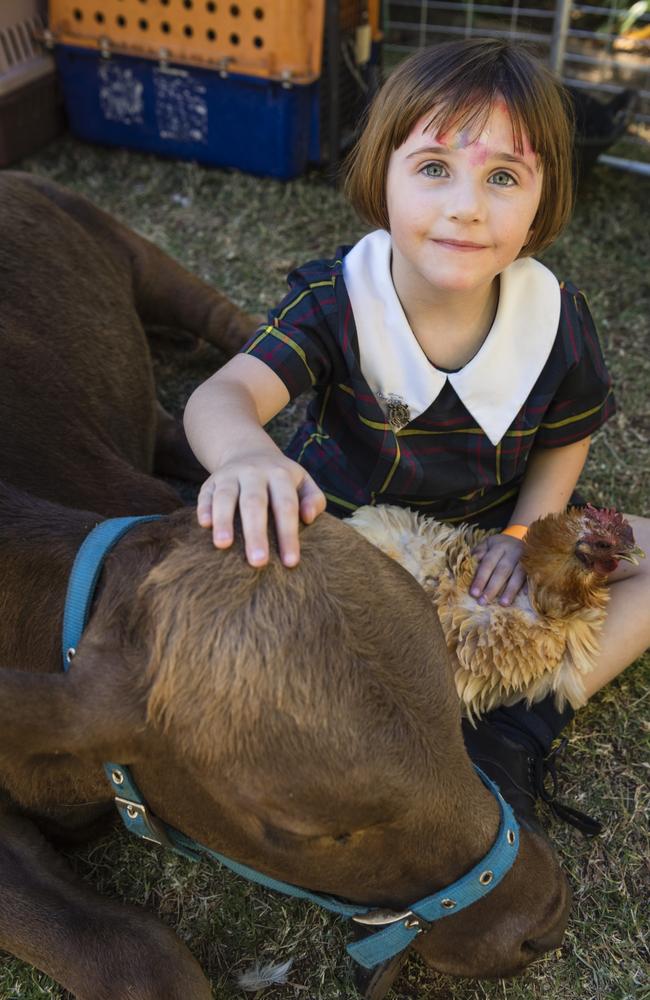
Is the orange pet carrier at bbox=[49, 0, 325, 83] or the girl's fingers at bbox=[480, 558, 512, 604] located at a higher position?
the orange pet carrier at bbox=[49, 0, 325, 83]

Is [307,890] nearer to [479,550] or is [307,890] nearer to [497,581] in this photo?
[497,581]

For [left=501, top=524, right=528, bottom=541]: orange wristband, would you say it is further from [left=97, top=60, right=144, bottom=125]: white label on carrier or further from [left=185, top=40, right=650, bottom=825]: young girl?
[left=97, top=60, right=144, bottom=125]: white label on carrier

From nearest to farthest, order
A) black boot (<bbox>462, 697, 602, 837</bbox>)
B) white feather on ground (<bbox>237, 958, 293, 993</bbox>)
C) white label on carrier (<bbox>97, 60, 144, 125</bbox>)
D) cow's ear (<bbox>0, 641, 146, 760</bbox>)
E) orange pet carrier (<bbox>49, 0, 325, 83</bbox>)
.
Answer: cow's ear (<bbox>0, 641, 146, 760</bbox>) → white feather on ground (<bbox>237, 958, 293, 993</bbox>) → black boot (<bbox>462, 697, 602, 837</bbox>) → orange pet carrier (<bbox>49, 0, 325, 83</bbox>) → white label on carrier (<bbox>97, 60, 144, 125</bbox>)

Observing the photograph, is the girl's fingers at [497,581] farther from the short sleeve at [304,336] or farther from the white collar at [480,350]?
the short sleeve at [304,336]

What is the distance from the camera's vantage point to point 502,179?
2.39 m

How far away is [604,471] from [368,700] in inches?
89.7

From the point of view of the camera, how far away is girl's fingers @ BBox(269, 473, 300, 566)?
65.3 inches

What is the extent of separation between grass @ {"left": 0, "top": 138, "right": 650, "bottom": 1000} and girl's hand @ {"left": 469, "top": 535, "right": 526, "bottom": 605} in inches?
21.0

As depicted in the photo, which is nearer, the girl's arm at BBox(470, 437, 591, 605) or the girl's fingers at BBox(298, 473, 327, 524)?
the girl's fingers at BBox(298, 473, 327, 524)

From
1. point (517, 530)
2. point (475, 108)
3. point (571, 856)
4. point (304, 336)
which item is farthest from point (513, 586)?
point (475, 108)

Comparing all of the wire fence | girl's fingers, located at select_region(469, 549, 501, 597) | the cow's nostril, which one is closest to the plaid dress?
girl's fingers, located at select_region(469, 549, 501, 597)

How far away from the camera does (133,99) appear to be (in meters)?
5.43

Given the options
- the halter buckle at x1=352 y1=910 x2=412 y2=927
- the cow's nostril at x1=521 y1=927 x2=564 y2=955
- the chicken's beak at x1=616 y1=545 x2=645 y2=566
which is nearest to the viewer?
the halter buckle at x1=352 y1=910 x2=412 y2=927

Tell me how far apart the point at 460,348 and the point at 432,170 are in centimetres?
49
